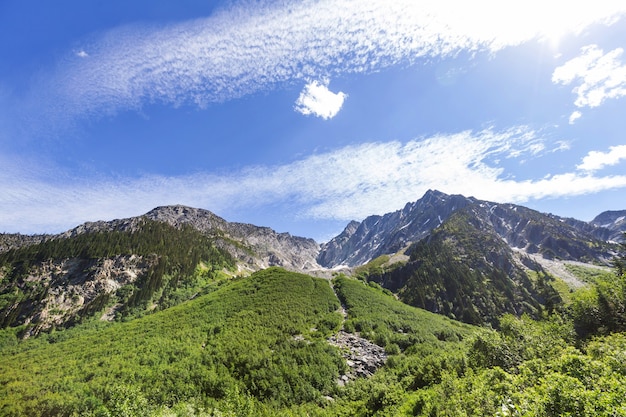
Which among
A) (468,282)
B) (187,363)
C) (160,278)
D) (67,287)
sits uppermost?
(160,278)

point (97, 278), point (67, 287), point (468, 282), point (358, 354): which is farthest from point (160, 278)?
point (468, 282)

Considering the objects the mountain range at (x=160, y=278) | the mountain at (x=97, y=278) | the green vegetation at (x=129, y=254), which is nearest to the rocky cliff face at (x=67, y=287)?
the mountain at (x=97, y=278)

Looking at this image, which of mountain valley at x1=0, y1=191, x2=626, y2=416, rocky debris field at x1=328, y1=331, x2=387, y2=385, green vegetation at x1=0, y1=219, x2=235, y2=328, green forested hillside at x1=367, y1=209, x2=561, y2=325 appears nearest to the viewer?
mountain valley at x1=0, y1=191, x2=626, y2=416

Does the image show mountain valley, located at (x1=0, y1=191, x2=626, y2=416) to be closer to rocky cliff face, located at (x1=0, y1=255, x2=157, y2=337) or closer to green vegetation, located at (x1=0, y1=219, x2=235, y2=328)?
rocky cliff face, located at (x1=0, y1=255, x2=157, y2=337)

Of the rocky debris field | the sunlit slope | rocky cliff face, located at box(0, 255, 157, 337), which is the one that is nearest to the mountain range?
rocky cliff face, located at box(0, 255, 157, 337)

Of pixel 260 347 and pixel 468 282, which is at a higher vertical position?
pixel 468 282

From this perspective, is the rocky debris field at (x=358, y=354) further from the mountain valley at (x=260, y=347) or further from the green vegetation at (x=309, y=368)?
the green vegetation at (x=309, y=368)

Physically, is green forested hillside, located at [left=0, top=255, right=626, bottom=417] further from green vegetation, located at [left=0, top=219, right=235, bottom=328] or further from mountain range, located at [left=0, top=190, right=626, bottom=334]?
mountain range, located at [left=0, top=190, right=626, bottom=334]

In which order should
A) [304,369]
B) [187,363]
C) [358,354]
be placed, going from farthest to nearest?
[358,354] < [304,369] < [187,363]

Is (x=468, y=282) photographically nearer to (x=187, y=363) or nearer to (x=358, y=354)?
(x=358, y=354)

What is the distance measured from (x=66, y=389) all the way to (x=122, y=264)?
108941mm

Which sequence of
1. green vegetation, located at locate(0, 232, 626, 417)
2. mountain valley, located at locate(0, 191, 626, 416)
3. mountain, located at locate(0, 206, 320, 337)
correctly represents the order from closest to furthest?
1. green vegetation, located at locate(0, 232, 626, 417)
2. mountain valley, located at locate(0, 191, 626, 416)
3. mountain, located at locate(0, 206, 320, 337)

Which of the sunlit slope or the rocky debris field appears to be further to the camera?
the rocky debris field

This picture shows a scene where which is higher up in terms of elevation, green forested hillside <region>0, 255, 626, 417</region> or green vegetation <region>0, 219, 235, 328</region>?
green vegetation <region>0, 219, 235, 328</region>
